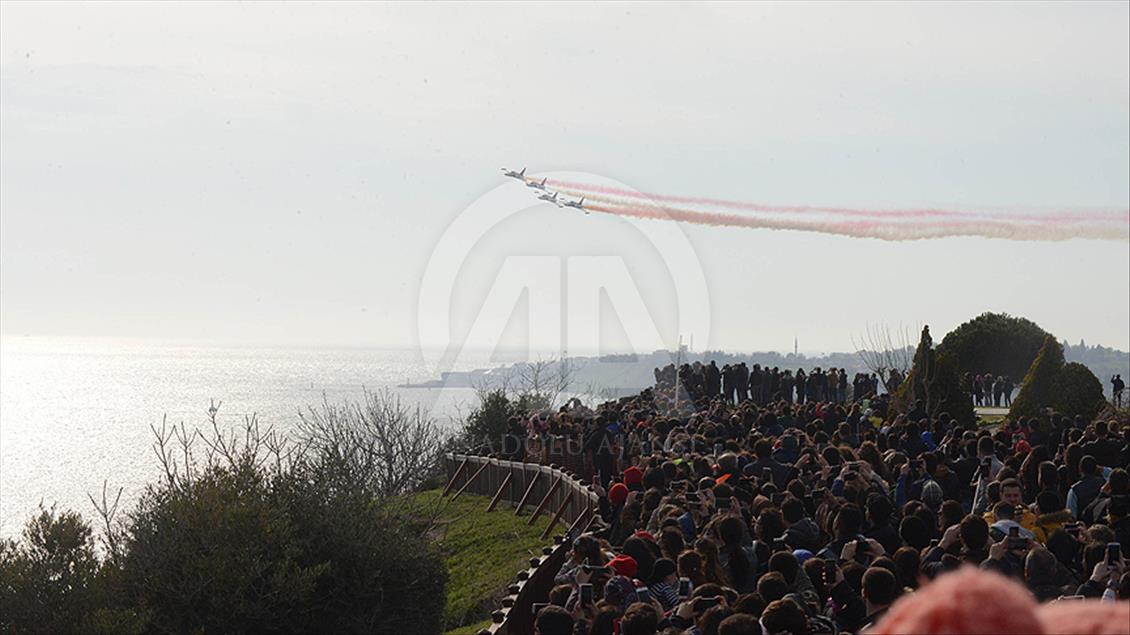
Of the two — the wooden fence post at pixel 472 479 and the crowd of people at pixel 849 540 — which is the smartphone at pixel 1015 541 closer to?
the crowd of people at pixel 849 540

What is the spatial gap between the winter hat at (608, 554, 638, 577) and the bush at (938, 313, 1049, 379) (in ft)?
139

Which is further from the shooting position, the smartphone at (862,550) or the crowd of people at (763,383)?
the crowd of people at (763,383)

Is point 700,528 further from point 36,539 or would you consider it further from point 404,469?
point 404,469

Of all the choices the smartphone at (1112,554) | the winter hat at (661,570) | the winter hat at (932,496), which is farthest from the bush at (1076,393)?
the winter hat at (661,570)

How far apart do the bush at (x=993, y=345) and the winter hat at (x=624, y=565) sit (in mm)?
42395

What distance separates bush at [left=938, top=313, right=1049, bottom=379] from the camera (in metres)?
48.3

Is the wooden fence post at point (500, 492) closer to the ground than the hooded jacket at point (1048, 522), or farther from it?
closer to the ground

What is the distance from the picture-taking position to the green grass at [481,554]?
2148 cm

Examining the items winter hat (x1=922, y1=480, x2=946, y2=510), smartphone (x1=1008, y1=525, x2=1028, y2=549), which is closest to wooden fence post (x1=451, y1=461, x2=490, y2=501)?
winter hat (x1=922, y1=480, x2=946, y2=510)

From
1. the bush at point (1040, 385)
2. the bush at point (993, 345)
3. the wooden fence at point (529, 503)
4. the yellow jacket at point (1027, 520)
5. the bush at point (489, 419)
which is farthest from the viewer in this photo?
the bush at point (993, 345)

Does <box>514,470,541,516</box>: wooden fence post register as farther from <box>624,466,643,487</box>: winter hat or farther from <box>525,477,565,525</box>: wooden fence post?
<box>624,466,643,487</box>: winter hat

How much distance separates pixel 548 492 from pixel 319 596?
593cm

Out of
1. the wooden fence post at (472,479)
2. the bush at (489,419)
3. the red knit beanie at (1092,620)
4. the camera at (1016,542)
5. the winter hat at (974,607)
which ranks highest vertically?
the winter hat at (974,607)

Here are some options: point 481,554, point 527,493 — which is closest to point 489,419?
point 527,493
